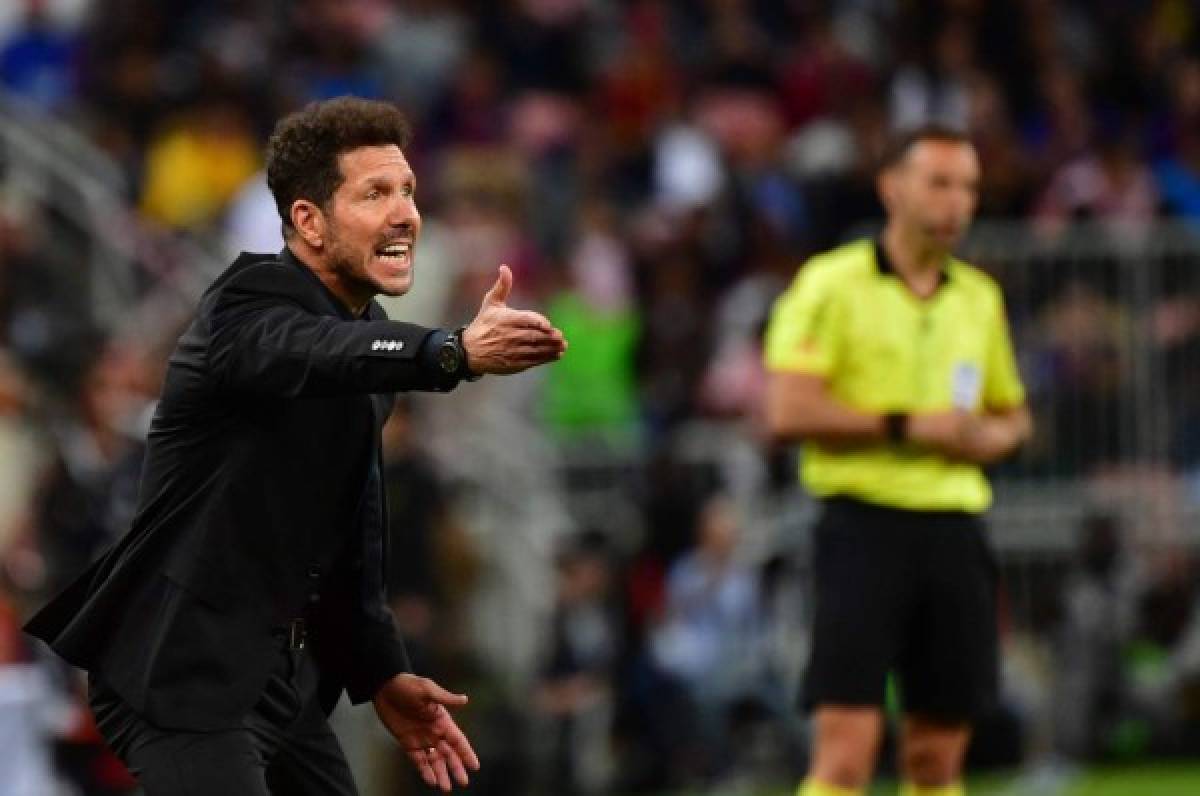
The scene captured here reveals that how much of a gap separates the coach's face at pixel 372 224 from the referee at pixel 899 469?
3099 mm

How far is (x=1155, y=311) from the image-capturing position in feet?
49.7

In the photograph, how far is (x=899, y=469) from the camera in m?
8.98

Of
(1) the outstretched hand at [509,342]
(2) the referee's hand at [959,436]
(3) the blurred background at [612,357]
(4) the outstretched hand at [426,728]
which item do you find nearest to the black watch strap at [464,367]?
(1) the outstretched hand at [509,342]

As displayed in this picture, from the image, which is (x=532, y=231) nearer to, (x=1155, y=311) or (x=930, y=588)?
(x=1155, y=311)

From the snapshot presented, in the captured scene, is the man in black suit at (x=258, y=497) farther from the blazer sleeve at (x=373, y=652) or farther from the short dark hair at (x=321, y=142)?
the blazer sleeve at (x=373, y=652)

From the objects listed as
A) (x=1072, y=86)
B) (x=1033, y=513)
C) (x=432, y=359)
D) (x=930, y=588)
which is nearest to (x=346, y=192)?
(x=432, y=359)

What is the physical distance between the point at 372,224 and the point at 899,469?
3.36 meters

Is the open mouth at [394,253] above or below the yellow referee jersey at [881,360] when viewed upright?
above

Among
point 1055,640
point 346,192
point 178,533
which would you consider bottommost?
point 1055,640

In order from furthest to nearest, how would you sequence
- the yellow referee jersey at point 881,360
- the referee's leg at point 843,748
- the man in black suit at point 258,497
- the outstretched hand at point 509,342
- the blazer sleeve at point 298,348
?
the yellow referee jersey at point 881,360 → the referee's leg at point 843,748 → the man in black suit at point 258,497 → the blazer sleeve at point 298,348 → the outstretched hand at point 509,342

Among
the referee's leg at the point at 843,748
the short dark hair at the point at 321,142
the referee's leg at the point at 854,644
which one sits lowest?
the referee's leg at the point at 843,748

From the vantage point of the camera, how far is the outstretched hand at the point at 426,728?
6.48 m

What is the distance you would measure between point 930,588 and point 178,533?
3.58m

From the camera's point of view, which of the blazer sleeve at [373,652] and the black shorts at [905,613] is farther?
the black shorts at [905,613]
